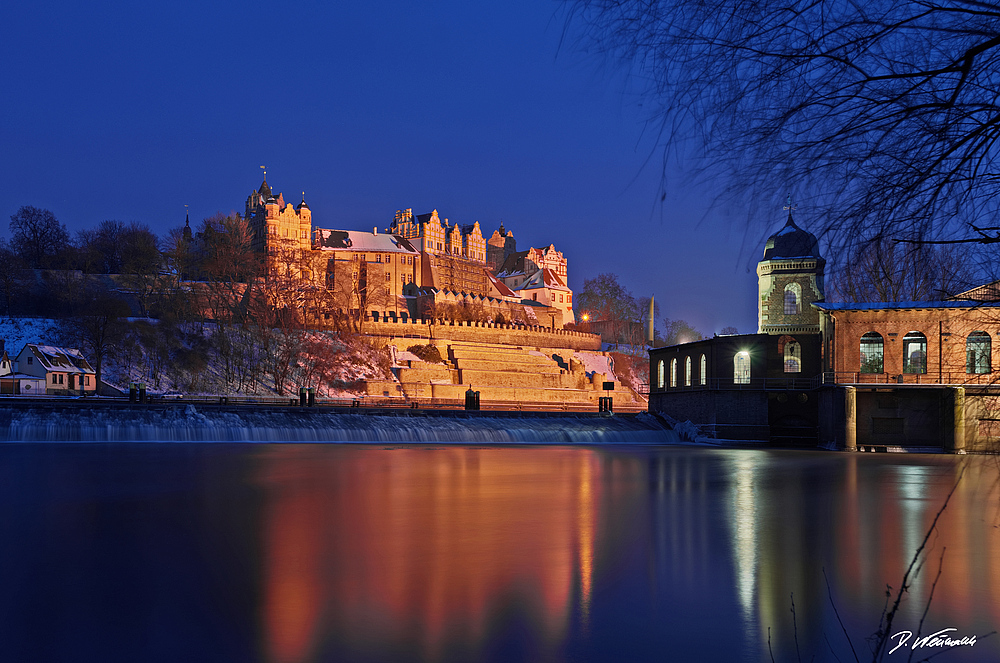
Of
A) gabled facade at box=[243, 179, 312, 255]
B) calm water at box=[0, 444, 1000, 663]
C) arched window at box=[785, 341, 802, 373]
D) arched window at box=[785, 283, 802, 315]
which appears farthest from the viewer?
gabled facade at box=[243, 179, 312, 255]

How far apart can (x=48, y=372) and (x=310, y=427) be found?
23.7 metres

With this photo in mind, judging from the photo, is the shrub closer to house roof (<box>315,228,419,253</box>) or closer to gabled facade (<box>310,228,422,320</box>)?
gabled facade (<box>310,228,422,320</box>)

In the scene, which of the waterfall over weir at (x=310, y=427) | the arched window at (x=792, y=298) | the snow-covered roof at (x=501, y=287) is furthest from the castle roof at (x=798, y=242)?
the snow-covered roof at (x=501, y=287)

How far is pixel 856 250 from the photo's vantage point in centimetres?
416

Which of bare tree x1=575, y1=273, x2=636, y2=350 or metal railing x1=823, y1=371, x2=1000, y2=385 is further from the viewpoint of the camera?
bare tree x1=575, y1=273, x2=636, y2=350

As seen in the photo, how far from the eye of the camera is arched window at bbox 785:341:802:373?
44.7 meters

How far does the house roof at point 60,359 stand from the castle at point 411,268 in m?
21.0

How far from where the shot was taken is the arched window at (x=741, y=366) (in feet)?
150

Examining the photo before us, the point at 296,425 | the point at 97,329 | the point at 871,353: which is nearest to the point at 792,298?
the point at 871,353

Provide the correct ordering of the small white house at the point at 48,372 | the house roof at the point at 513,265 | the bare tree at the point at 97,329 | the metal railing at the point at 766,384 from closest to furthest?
the metal railing at the point at 766,384 → the small white house at the point at 48,372 → the bare tree at the point at 97,329 → the house roof at the point at 513,265

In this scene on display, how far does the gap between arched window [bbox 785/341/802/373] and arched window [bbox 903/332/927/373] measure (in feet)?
17.8

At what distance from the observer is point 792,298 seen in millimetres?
44750
